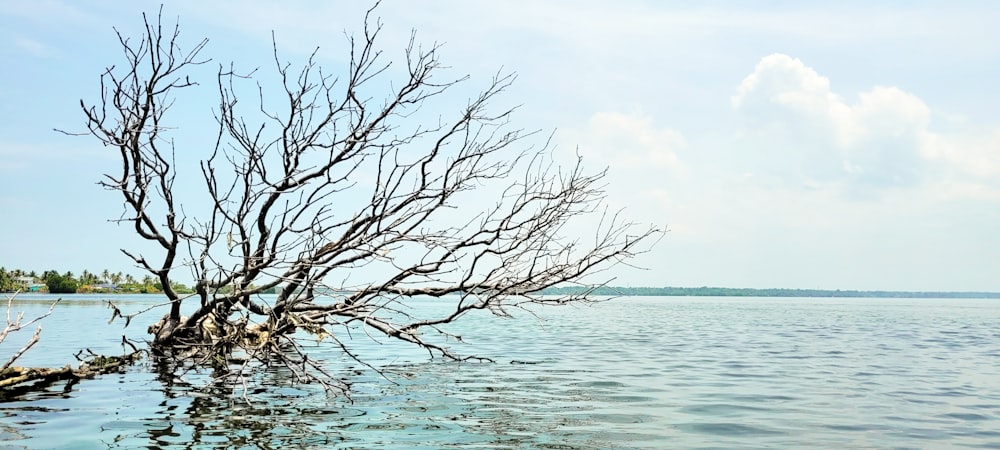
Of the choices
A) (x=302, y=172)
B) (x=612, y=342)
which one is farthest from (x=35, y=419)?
(x=612, y=342)

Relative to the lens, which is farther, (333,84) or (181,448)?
(333,84)

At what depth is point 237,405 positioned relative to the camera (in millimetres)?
10539

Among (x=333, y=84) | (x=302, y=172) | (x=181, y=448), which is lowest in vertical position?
(x=181, y=448)

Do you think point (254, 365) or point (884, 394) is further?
point (254, 365)

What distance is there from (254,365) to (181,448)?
869 cm

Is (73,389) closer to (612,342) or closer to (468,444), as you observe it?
(468,444)

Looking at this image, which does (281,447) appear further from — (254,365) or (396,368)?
(254,365)

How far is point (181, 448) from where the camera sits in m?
7.91

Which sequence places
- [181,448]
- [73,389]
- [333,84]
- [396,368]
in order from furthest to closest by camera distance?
[396,368], [333,84], [73,389], [181,448]

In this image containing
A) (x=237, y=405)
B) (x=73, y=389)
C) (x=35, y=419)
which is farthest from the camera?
(x=73, y=389)

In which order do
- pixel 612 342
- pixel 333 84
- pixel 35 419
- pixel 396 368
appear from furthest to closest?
pixel 612 342, pixel 396 368, pixel 333 84, pixel 35 419

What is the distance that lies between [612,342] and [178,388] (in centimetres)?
1415

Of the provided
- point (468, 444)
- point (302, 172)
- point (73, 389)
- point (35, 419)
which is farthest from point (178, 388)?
point (468, 444)

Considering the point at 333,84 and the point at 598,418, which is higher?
the point at 333,84
